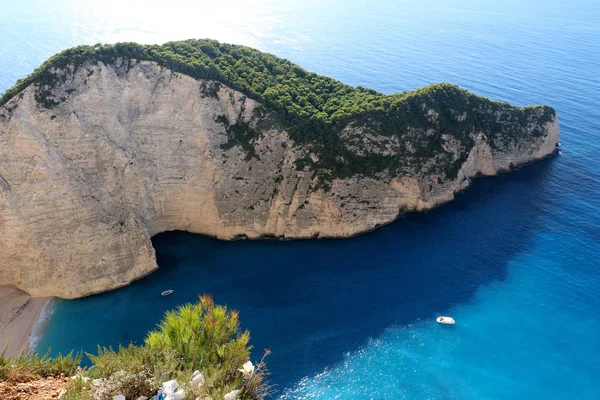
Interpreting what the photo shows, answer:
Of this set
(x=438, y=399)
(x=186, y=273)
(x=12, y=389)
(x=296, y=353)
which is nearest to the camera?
(x=12, y=389)

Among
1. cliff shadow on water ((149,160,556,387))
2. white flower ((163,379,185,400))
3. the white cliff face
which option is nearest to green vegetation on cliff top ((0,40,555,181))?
the white cliff face

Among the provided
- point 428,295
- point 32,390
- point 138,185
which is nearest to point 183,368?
point 32,390

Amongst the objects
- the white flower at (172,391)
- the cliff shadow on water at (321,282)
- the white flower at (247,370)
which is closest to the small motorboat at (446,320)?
the cliff shadow on water at (321,282)

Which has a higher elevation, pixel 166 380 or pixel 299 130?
pixel 299 130

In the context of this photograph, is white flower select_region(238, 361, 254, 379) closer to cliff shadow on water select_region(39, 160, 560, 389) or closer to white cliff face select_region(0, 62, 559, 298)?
cliff shadow on water select_region(39, 160, 560, 389)

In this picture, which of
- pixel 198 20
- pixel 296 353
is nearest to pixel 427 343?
pixel 296 353

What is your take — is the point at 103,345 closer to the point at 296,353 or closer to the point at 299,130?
the point at 296,353
